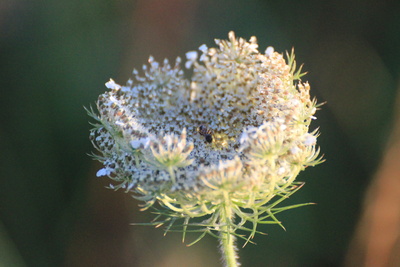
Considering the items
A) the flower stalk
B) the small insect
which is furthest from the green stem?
the small insect

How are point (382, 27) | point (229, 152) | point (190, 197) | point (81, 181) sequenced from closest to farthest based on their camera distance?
point (190, 197), point (229, 152), point (81, 181), point (382, 27)

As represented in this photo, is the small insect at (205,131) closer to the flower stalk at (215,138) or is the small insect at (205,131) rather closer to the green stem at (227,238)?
the flower stalk at (215,138)

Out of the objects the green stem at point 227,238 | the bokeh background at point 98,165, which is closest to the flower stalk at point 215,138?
the green stem at point 227,238

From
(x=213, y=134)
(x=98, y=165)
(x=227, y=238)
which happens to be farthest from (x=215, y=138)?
(x=98, y=165)

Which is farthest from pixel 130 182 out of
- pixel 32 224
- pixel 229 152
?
pixel 32 224

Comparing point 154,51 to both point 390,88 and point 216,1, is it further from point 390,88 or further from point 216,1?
point 390,88
